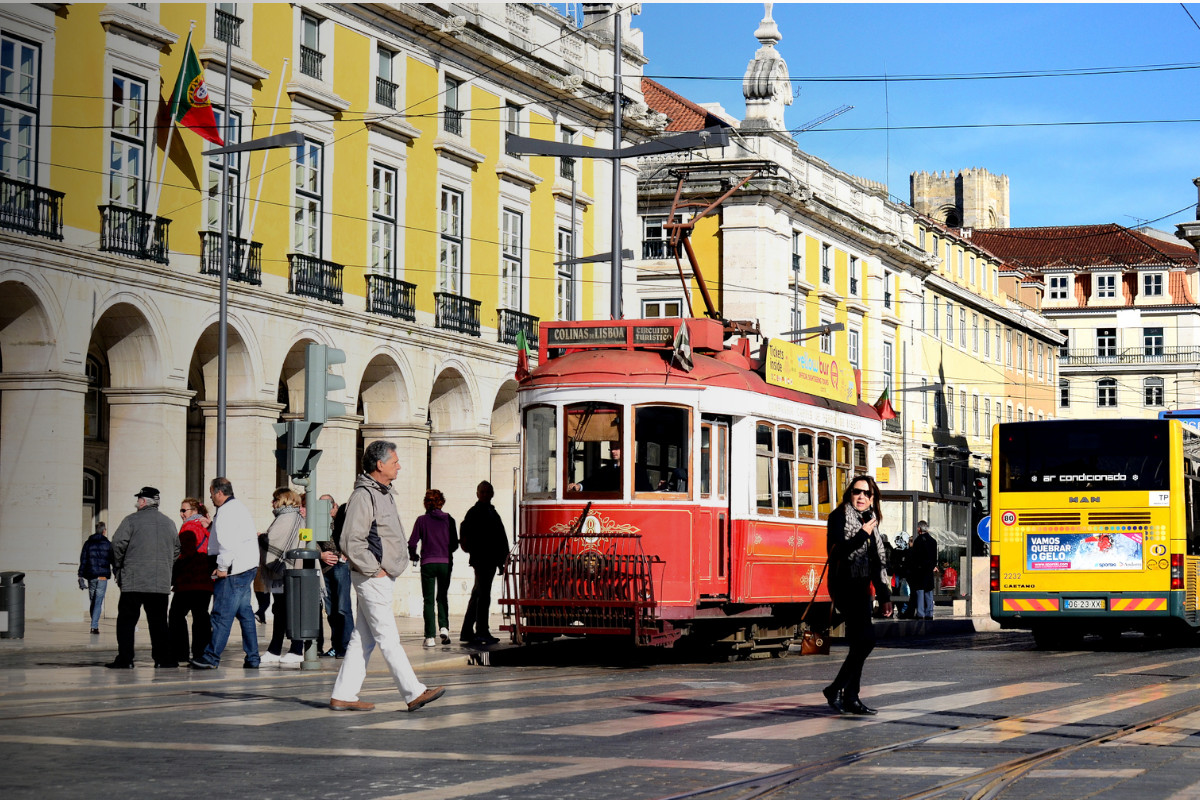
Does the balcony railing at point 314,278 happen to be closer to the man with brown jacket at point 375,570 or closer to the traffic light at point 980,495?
the traffic light at point 980,495

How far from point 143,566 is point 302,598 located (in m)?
1.55

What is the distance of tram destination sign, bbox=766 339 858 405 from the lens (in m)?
21.1

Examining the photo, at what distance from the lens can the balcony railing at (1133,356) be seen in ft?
377

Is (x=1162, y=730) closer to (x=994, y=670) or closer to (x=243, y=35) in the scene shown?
(x=994, y=670)

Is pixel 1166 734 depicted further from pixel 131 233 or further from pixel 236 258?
pixel 236 258

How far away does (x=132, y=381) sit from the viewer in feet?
103

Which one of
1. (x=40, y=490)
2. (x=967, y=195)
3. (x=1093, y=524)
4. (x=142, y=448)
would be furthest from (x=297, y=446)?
(x=967, y=195)

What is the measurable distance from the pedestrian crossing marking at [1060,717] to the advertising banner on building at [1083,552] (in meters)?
8.06

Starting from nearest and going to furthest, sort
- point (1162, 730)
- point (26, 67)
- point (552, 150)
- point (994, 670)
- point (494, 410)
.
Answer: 1. point (1162, 730)
2. point (994, 670)
3. point (26, 67)
4. point (552, 150)
5. point (494, 410)

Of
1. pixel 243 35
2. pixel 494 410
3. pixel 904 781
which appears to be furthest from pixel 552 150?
pixel 904 781

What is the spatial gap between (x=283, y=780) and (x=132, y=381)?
76.1 ft

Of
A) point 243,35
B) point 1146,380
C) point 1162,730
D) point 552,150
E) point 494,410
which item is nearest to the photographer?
point 1162,730

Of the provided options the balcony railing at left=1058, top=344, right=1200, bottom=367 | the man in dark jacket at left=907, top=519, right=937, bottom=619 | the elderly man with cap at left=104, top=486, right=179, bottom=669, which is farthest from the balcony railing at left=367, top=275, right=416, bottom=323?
the balcony railing at left=1058, top=344, right=1200, bottom=367

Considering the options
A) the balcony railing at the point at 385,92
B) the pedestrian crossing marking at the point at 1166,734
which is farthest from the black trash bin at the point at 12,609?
the balcony railing at the point at 385,92
